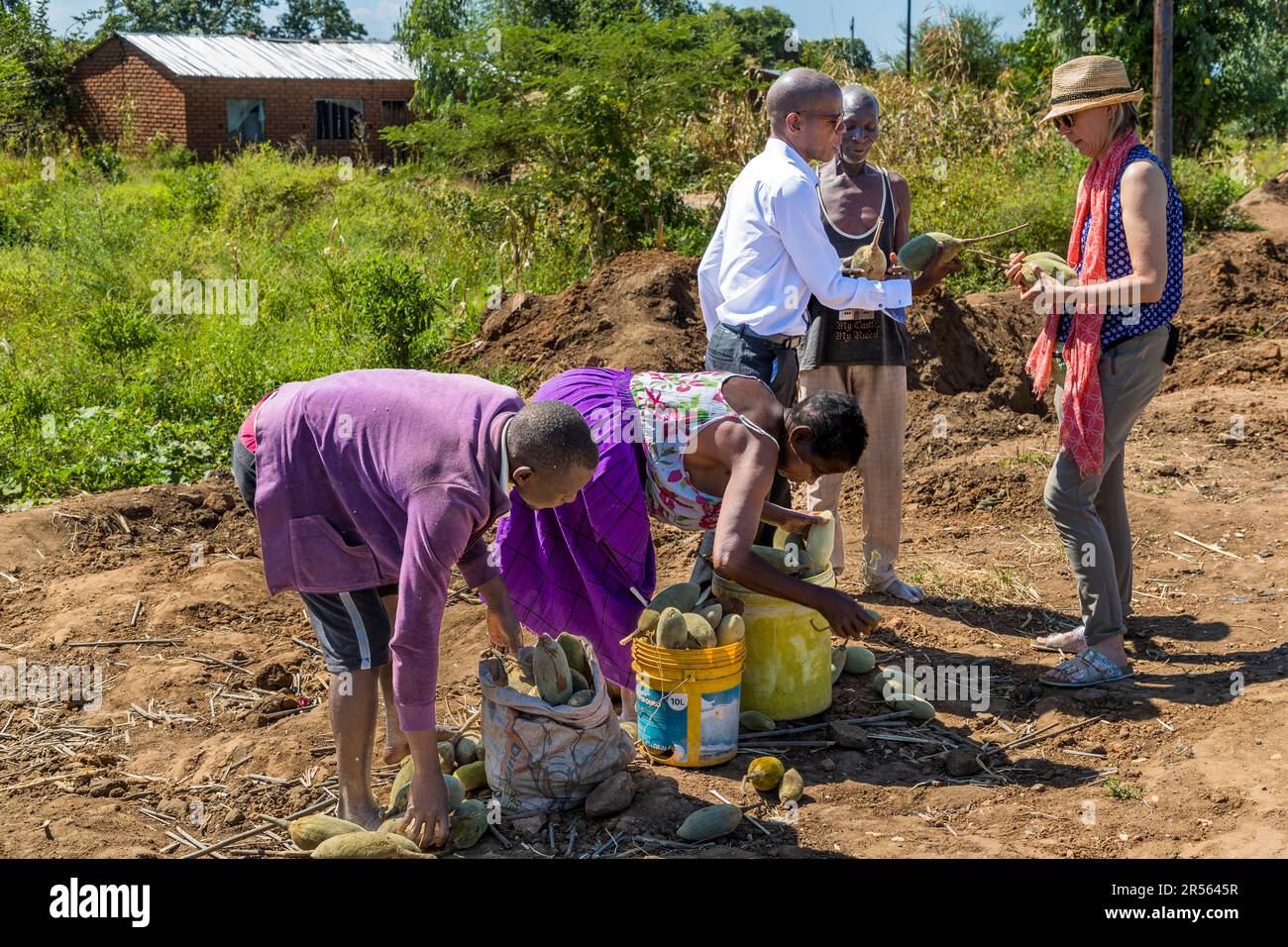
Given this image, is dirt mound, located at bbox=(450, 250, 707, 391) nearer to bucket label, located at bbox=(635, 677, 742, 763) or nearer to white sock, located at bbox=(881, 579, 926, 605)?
white sock, located at bbox=(881, 579, 926, 605)

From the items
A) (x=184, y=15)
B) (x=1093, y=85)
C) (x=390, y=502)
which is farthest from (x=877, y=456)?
(x=184, y=15)

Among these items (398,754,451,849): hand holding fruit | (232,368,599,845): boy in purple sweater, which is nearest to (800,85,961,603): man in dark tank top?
(232,368,599,845): boy in purple sweater

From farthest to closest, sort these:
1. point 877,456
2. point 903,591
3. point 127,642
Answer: point 903,591 → point 877,456 → point 127,642

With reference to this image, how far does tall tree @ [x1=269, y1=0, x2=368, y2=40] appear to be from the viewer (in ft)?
185

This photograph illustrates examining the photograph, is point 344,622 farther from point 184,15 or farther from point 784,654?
point 184,15

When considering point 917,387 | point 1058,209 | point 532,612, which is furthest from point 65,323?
point 1058,209

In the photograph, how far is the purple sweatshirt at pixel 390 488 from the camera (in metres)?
2.82

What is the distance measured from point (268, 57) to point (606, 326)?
68.7 feet

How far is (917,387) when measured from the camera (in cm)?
841

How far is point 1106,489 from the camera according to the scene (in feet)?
14.7

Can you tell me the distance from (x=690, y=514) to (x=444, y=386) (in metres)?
1.09

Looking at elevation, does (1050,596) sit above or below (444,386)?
below

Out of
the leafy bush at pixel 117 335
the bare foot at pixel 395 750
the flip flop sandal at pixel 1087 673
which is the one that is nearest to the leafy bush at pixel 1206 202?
the flip flop sandal at pixel 1087 673
